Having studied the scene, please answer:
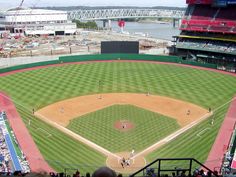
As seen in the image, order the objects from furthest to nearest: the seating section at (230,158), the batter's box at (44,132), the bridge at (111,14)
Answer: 1. the bridge at (111,14)
2. the batter's box at (44,132)
3. the seating section at (230,158)

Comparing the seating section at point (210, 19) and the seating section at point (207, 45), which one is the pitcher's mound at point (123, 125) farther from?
the seating section at point (210, 19)

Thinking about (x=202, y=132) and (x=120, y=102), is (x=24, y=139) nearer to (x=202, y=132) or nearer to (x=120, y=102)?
(x=120, y=102)

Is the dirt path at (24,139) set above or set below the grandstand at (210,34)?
below

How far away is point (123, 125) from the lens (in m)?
33.0

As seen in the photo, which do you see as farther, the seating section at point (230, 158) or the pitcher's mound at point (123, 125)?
the pitcher's mound at point (123, 125)

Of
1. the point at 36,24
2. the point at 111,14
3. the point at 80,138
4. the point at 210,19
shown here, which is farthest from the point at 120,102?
the point at 111,14

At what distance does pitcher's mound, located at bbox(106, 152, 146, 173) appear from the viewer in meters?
24.6

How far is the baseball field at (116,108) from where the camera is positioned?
1099 inches

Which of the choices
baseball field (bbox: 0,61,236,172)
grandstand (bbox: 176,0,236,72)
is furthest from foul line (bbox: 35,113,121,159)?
grandstand (bbox: 176,0,236,72)

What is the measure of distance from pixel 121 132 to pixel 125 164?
6.50 metres

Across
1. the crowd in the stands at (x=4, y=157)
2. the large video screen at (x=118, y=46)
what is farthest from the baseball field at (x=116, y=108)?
the large video screen at (x=118, y=46)

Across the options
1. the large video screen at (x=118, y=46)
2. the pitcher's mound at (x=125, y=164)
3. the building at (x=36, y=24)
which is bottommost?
the pitcher's mound at (x=125, y=164)

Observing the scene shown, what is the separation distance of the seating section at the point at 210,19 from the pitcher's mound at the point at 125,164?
1884 inches

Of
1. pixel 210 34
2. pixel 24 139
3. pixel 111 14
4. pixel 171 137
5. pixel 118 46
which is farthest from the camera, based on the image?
pixel 111 14
